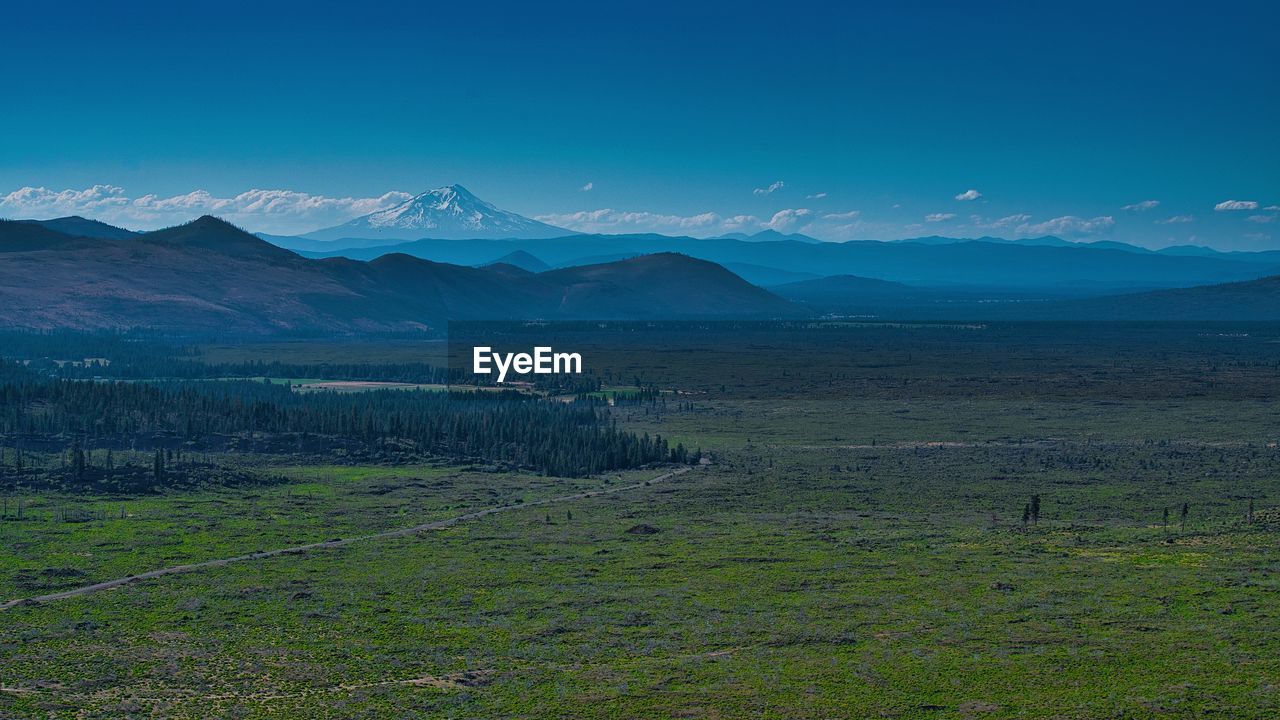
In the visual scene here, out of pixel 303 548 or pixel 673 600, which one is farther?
pixel 303 548

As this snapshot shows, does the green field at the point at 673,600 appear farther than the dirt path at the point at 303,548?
No

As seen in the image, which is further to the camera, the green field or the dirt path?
the dirt path

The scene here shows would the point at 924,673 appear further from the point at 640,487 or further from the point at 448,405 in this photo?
the point at 448,405

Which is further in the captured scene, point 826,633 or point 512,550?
point 512,550

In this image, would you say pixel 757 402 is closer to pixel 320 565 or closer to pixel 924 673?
pixel 320 565

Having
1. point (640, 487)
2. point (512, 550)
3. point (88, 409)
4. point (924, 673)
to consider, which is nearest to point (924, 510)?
point (640, 487)

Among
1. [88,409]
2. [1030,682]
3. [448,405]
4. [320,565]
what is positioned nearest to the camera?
[1030,682]

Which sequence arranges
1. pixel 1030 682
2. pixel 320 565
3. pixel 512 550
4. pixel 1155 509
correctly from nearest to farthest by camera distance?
pixel 1030 682 < pixel 320 565 < pixel 512 550 < pixel 1155 509

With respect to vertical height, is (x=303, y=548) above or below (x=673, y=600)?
below
